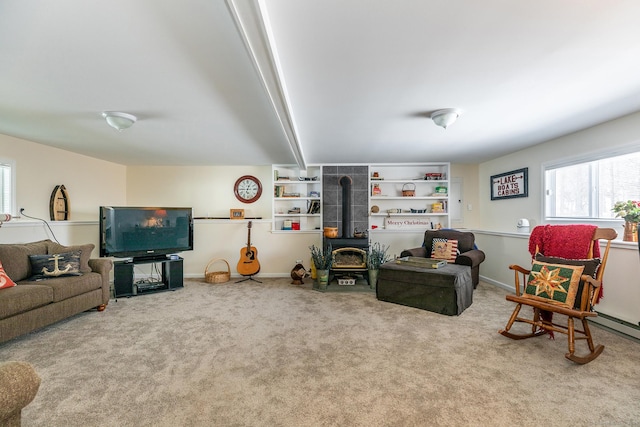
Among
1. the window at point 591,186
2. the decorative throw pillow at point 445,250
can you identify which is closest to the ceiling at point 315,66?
the window at point 591,186

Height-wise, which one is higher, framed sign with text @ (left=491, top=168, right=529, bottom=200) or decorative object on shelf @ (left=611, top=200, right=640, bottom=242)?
framed sign with text @ (left=491, top=168, right=529, bottom=200)

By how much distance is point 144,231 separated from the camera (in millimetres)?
4312

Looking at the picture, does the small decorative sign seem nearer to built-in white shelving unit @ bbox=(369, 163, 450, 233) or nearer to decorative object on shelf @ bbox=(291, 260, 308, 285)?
built-in white shelving unit @ bbox=(369, 163, 450, 233)

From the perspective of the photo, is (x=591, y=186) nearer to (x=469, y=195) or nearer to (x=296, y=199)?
(x=469, y=195)

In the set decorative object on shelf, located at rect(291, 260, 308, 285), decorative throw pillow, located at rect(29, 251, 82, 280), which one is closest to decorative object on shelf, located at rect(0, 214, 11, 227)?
decorative throw pillow, located at rect(29, 251, 82, 280)

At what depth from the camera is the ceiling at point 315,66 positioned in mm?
1364

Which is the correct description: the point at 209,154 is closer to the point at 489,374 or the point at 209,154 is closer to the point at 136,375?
the point at 136,375

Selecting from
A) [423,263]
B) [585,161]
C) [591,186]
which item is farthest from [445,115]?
[591,186]

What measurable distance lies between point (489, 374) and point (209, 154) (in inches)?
168

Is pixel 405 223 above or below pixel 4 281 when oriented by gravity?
above

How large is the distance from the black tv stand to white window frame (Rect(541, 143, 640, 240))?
211 inches

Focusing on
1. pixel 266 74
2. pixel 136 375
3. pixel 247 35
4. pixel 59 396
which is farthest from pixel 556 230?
pixel 59 396

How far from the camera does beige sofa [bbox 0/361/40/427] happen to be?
2.79 feet

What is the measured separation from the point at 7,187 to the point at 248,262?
3188mm
